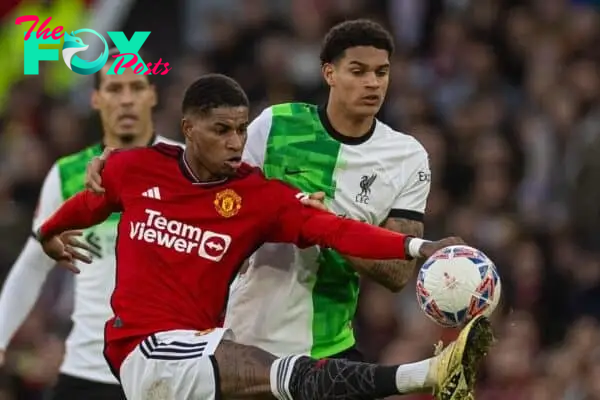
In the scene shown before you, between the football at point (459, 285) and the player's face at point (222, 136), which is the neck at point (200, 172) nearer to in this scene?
the player's face at point (222, 136)

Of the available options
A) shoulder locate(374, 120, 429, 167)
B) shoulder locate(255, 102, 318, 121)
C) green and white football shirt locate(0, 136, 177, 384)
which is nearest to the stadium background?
green and white football shirt locate(0, 136, 177, 384)

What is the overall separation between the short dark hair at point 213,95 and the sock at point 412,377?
4.99ft

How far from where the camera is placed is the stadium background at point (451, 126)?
1266 cm

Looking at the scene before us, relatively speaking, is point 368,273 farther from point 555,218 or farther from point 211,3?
point 211,3

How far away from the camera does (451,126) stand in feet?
47.3

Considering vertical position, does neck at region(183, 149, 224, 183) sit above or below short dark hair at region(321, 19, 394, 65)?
below

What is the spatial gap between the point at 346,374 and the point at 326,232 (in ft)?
2.31

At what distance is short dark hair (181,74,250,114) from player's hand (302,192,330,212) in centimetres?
52

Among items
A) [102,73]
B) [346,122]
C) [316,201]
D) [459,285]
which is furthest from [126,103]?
[459,285]

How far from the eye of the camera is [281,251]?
8.51 meters

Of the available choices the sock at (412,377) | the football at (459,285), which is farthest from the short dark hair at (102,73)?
the sock at (412,377)

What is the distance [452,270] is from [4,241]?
7278mm

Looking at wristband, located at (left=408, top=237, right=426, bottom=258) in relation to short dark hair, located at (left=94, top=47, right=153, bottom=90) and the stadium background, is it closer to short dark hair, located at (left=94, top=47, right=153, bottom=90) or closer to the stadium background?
short dark hair, located at (left=94, top=47, right=153, bottom=90)

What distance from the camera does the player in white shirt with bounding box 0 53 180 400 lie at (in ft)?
31.4
